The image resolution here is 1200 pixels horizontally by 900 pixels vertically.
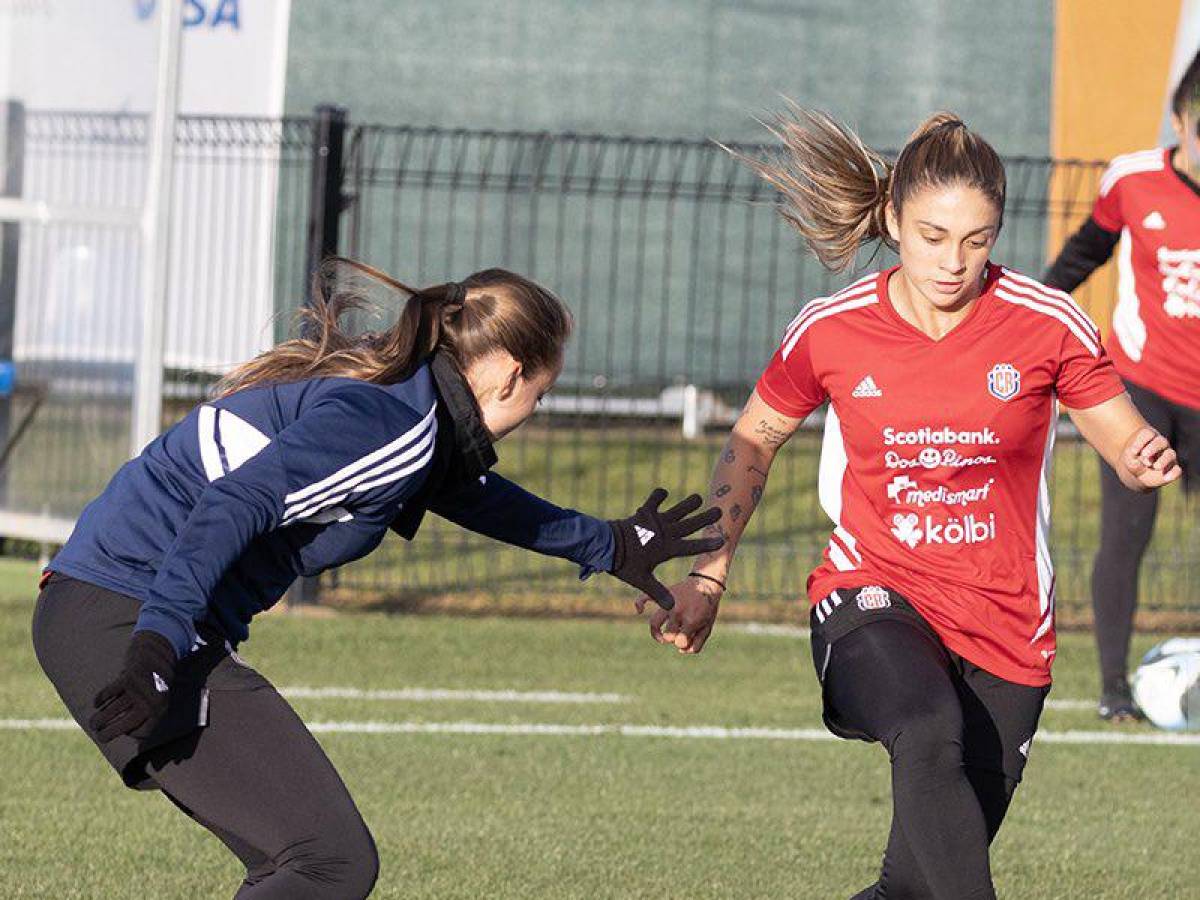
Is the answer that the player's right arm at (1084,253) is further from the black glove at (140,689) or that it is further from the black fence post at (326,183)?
the black glove at (140,689)

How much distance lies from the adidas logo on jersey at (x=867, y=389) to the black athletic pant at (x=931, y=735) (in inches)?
17.5

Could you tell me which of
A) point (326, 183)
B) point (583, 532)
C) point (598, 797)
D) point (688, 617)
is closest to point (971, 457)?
point (688, 617)

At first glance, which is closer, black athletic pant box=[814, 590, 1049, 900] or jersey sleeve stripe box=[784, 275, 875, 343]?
black athletic pant box=[814, 590, 1049, 900]

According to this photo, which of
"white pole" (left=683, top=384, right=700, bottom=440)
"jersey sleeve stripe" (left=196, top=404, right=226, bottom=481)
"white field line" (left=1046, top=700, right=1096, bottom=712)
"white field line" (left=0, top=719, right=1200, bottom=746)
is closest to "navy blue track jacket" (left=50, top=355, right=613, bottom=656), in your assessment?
"jersey sleeve stripe" (left=196, top=404, right=226, bottom=481)

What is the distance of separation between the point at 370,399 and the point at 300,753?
69 centimetres

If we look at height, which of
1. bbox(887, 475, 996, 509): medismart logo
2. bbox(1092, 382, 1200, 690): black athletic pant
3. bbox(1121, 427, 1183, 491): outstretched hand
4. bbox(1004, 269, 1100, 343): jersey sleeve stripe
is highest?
bbox(1004, 269, 1100, 343): jersey sleeve stripe

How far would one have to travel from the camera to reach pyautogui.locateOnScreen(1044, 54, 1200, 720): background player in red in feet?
25.9

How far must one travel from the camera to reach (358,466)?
399cm

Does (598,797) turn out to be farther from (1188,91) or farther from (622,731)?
(1188,91)

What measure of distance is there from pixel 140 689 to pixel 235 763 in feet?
1.37

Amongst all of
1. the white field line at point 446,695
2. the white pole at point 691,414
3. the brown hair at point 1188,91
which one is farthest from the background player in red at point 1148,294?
the white pole at point 691,414

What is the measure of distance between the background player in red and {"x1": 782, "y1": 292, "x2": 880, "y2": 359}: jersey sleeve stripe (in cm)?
330

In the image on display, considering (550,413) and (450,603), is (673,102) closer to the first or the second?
(550,413)

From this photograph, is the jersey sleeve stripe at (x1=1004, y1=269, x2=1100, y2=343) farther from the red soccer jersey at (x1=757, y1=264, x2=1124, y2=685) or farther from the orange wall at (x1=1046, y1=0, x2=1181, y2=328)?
the orange wall at (x1=1046, y1=0, x2=1181, y2=328)
